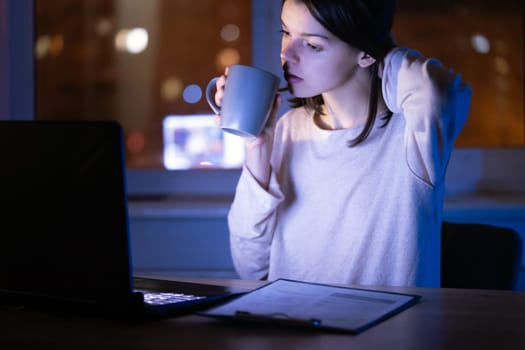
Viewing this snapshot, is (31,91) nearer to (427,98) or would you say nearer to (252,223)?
(252,223)

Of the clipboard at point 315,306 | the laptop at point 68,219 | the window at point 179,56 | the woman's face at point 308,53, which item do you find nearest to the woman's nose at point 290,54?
the woman's face at point 308,53

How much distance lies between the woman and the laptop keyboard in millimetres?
354

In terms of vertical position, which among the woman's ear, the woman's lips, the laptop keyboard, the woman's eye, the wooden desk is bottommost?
the wooden desk

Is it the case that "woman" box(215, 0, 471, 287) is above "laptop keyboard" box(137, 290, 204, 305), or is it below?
above

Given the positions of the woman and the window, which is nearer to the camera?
the woman

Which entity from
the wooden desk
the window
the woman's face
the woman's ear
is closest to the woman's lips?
the woman's face

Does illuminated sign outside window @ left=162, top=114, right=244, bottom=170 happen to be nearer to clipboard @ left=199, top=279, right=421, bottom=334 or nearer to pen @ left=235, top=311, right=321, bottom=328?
clipboard @ left=199, top=279, right=421, bottom=334

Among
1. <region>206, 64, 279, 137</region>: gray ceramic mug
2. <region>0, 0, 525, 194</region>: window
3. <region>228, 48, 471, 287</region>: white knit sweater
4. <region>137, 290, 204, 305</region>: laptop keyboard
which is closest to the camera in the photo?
<region>137, 290, 204, 305</region>: laptop keyboard

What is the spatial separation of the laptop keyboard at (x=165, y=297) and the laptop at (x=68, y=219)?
34 millimetres

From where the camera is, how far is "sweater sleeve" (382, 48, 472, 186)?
1.11 metres

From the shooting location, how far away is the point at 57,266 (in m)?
0.83

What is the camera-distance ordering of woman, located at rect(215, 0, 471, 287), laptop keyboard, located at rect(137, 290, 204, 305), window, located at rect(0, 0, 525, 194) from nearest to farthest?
laptop keyboard, located at rect(137, 290, 204, 305) < woman, located at rect(215, 0, 471, 287) < window, located at rect(0, 0, 525, 194)

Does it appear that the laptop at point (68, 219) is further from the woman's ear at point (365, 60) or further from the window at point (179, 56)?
the window at point (179, 56)

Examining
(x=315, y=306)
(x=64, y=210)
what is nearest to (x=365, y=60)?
(x=315, y=306)
